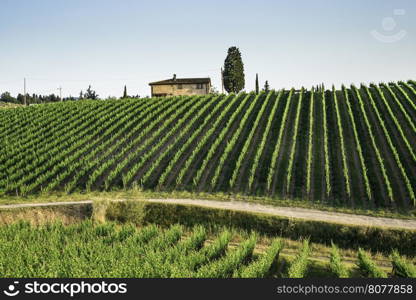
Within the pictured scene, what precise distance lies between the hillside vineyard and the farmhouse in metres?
26.6

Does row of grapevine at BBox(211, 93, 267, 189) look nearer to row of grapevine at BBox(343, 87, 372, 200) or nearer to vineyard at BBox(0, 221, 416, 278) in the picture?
vineyard at BBox(0, 221, 416, 278)

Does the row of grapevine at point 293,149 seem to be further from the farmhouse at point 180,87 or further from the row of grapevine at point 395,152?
the farmhouse at point 180,87

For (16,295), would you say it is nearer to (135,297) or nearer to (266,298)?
(135,297)

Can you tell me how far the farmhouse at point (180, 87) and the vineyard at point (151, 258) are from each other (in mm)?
60042

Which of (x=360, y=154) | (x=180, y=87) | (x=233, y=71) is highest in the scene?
(x=233, y=71)

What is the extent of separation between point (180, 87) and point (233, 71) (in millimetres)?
13123

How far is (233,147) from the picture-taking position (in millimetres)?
31859

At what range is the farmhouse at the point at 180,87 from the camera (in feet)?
245

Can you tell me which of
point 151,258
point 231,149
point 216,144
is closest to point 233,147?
point 231,149

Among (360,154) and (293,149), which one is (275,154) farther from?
(360,154)

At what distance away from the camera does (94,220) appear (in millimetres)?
19609

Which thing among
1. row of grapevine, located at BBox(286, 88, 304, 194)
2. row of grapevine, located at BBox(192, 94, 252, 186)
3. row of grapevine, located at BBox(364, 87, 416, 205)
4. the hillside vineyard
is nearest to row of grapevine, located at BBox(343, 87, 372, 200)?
the hillside vineyard

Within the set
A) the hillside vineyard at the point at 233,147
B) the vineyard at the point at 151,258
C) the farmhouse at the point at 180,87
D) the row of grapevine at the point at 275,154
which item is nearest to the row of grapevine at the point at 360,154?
the hillside vineyard at the point at 233,147

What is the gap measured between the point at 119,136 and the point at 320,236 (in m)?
25.4
